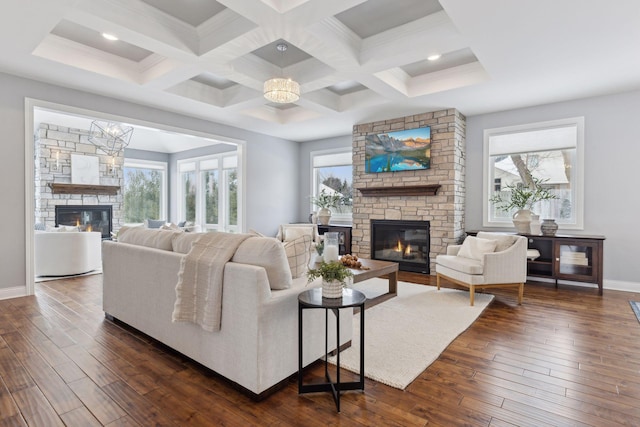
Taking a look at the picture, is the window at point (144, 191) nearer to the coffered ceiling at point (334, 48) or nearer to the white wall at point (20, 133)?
the white wall at point (20, 133)

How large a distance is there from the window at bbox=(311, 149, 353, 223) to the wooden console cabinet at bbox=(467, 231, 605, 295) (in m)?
3.61

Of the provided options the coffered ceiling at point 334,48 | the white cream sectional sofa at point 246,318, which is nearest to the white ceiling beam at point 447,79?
the coffered ceiling at point 334,48

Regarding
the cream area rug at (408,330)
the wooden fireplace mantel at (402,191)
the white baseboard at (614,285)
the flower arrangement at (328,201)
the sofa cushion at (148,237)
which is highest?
the wooden fireplace mantel at (402,191)

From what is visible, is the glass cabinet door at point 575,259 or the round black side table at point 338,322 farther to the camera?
the glass cabinet door at point 575,259

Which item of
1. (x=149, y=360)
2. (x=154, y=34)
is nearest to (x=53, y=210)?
(x=154, y=34)

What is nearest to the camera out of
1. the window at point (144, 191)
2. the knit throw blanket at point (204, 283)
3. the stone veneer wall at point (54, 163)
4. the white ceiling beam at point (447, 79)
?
the knit throw blanket at point (204, 283)

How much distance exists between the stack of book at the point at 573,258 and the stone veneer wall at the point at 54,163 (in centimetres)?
937

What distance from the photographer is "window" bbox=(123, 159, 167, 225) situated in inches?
369

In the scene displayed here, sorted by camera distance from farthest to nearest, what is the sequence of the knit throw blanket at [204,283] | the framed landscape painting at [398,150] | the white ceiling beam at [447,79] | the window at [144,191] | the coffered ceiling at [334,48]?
the window at [144,191] < the framed landscape painting at [398,150] < the white ceiling beam at [447,79] < the coffered ceiling at [334,48] < the knit throw blanket at [204,283]

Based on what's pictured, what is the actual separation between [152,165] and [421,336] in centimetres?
938

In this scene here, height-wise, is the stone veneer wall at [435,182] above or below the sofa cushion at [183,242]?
above

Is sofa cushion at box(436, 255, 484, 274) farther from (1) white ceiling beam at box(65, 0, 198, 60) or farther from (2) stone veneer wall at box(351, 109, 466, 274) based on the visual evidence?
(1) white ceiling beam at box(65, 0, 198, 60)

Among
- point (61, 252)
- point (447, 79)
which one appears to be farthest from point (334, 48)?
point (61, 252)

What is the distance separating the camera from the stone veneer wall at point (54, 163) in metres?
7.46
